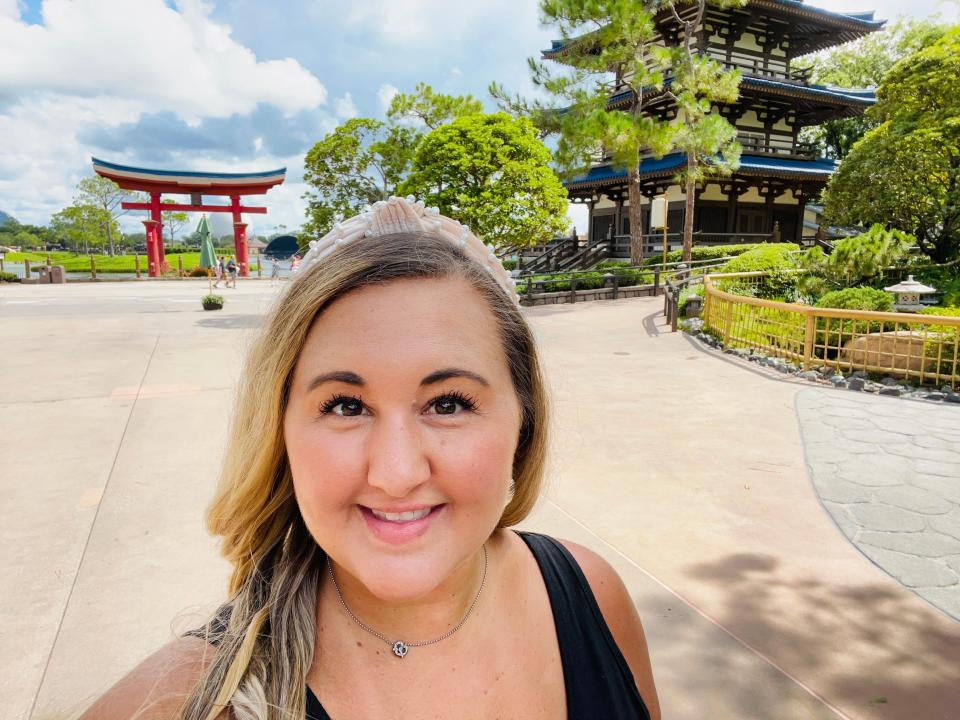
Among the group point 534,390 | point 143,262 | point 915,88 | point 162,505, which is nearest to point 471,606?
point 534,390

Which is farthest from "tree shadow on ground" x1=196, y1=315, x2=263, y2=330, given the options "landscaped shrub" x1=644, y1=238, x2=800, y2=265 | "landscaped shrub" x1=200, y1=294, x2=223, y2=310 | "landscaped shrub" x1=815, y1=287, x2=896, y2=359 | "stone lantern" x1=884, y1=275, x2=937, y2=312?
"landscaped shrub" x1=644, y1=238, x2=800, y2=265

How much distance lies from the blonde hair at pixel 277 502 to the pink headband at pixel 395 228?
3cm

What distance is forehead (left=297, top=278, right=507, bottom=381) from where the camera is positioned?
995 millimetres

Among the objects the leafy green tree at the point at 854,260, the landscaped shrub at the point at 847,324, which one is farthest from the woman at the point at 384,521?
the leafy green tree at the point at 854,260

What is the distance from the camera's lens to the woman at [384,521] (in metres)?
0.96

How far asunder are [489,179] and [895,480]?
395 inches

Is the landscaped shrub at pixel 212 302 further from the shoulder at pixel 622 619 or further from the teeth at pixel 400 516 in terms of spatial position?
the teeth at pixel 400 516

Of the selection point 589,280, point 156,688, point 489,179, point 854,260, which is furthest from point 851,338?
point 589,280

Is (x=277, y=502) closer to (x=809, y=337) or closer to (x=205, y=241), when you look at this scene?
(x=809, y=337)

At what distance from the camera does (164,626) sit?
8.73 feet

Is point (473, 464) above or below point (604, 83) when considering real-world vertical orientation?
below

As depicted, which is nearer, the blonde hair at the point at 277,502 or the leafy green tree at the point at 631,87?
the blonde hair at the point at 277,502

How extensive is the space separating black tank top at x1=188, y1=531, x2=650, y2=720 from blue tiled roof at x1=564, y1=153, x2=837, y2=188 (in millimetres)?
22776

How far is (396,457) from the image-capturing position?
0.94 m
